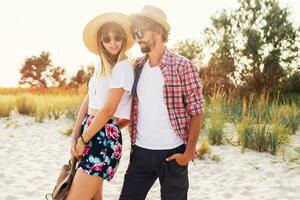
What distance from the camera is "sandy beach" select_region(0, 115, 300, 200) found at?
5.33 m

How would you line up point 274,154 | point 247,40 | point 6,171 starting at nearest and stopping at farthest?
point 6,171 → point 274,154 → point 247,40

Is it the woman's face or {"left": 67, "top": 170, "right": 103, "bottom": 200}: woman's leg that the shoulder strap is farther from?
{"left": 67, "top": 170, "right": 103, "bottom": 200}: woman's leg

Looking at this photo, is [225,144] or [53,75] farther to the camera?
[53,75]

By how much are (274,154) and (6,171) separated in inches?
151

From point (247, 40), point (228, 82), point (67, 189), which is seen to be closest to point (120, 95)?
point (67, 189)

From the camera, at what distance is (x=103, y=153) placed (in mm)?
2748

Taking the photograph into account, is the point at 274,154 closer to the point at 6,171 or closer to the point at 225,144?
the point at 225,144

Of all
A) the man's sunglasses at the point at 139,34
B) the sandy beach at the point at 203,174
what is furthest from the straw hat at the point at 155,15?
the sandy beach at the point at 203,174

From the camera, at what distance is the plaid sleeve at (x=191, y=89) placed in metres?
2.75

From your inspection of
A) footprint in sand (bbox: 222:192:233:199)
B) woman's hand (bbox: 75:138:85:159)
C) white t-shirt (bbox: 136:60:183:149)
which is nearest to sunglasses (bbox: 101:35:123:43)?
white t-shirt (bbox: 136:60:183:149)

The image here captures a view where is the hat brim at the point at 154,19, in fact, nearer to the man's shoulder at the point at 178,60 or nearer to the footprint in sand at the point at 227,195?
the man's shoulder at the point at 178,60

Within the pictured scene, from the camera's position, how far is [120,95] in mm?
2719

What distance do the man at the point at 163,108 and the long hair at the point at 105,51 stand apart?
126 mm

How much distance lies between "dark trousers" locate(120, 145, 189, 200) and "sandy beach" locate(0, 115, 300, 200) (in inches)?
93.7
